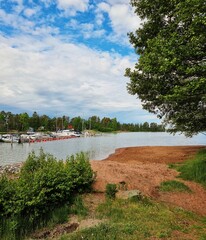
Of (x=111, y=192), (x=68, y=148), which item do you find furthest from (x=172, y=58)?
(x=68, y=148)

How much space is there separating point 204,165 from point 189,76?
22.5 ft

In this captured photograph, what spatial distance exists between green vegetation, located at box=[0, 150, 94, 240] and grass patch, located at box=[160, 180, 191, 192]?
4982mm

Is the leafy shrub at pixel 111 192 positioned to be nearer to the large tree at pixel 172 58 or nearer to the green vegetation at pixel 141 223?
the green vegetation at pixel 141 223

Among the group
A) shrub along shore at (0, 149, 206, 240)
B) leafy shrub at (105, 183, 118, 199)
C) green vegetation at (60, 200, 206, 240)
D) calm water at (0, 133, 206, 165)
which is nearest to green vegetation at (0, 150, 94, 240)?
shrub along shore at (0, 149, 206, 240)

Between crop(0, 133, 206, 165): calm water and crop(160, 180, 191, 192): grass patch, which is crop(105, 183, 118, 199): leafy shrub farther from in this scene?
crop(0, 133, 206, 165): calm water

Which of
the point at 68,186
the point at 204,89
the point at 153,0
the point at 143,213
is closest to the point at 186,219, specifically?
the point at 143,213

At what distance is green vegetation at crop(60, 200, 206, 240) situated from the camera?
24.1 ft

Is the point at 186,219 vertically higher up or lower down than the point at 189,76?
lower down

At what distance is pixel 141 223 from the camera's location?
816 cm

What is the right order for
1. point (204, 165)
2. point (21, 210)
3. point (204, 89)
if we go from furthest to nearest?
1. point (204, 165)
2. point (204, 89)
3. point (21, 210)

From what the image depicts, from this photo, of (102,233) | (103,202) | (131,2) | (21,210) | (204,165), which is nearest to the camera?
(102,233)

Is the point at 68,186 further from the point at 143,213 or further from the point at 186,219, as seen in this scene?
the point at 186,219

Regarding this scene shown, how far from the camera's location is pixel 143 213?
29.6ft

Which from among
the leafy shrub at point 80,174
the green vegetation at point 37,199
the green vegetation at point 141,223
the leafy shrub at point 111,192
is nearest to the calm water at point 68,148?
the leafy shrub at point 80,174
